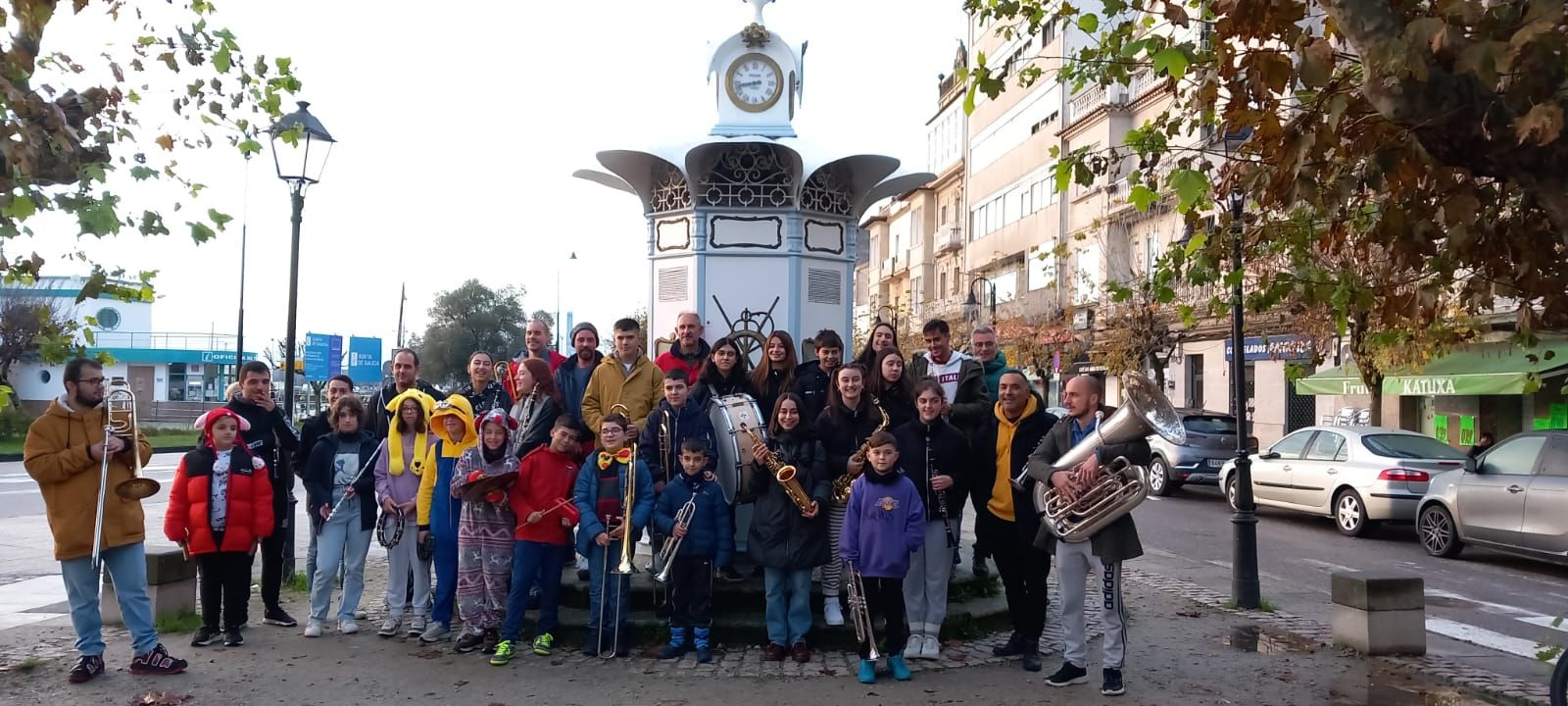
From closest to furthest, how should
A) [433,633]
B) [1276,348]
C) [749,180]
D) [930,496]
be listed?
[930,496] → [433,633] → [749,180] → [1276,348]

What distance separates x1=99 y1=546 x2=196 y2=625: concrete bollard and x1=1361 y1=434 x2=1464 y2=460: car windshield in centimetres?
1457

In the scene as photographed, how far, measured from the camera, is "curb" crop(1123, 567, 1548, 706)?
7.14 metres

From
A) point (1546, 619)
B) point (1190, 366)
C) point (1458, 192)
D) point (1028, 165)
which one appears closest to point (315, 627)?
point (1458, 192)

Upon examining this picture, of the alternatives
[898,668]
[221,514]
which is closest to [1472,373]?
[898,668]

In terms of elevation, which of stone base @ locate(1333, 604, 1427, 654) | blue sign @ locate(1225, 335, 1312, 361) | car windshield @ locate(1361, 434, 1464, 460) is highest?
blue sign @ locate(1225, 335, 1312, 361)

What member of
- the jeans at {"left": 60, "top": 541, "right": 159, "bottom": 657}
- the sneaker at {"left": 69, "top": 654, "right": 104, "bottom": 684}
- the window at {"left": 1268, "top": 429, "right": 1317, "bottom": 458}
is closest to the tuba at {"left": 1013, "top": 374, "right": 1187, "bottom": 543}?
the jeans at {"left": 60, "top": 541, "right": 159, "bottom": 657}

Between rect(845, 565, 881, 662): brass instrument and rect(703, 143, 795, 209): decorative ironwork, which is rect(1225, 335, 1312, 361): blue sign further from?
rect(845, 565, 881, 662): brass instrument

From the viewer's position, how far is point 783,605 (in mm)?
7707

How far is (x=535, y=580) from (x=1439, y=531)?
11226 millimetres

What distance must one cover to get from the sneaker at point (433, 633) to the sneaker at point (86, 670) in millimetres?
2012

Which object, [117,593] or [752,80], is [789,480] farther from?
[752,80]

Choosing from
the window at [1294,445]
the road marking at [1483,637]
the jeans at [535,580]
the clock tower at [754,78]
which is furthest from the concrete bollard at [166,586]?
the window at [1294,445]

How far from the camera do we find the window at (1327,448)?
16.4 m

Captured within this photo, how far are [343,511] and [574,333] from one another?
7.27ft
